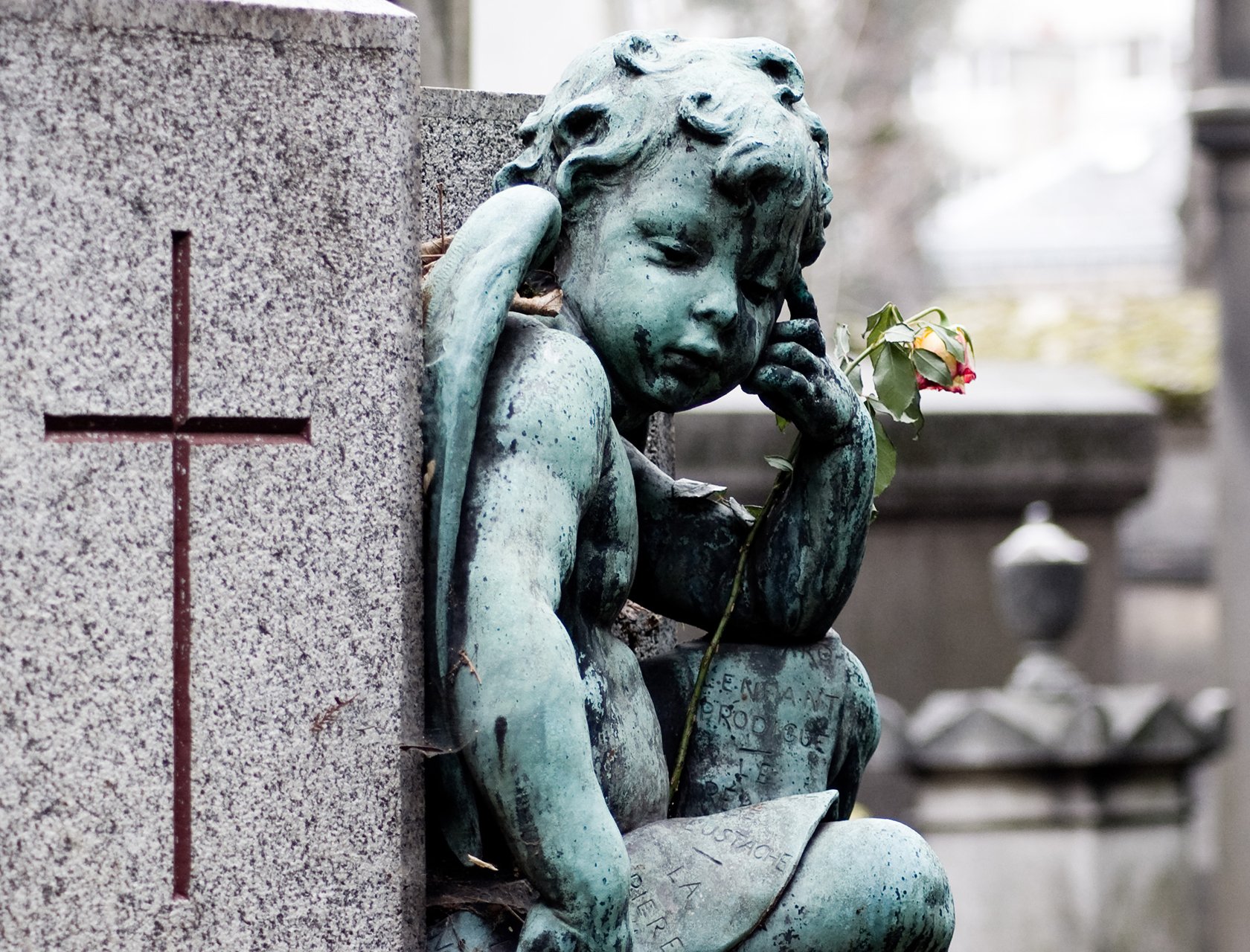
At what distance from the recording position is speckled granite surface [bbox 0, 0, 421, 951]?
2.13 metres

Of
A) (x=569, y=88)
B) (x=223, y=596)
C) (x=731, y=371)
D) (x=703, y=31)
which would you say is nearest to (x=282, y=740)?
(x=223, y=596)

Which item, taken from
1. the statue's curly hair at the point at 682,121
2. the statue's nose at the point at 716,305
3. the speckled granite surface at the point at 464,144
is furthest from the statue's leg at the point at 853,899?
the speckled granite surface at the point at 464,144

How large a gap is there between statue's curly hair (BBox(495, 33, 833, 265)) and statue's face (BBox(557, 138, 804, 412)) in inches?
1.0

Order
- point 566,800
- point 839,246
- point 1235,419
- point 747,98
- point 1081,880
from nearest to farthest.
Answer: point 566,800 < point 747,98 < point 1081,880 < point 1235,419 < point 839,246

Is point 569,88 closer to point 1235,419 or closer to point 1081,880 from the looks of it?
point 1081,880

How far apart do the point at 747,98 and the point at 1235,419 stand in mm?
6424

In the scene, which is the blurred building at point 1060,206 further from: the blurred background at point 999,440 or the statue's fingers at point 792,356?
the statue's fingers at point 792,356

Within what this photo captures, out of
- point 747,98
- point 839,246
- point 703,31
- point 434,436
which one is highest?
point 703,31

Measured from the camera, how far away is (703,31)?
1961cm

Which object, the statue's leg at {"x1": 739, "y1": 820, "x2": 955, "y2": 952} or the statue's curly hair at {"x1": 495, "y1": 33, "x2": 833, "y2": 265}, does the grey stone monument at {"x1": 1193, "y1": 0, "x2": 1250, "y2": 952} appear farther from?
the statue's leg at {"x1": 739, "y1": 820, "x2": 955, "y2": 952}

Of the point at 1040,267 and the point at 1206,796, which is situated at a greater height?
the point at 1040,267

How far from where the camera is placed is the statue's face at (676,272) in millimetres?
2420

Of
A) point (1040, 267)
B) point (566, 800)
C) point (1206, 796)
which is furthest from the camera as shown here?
point (1040, 267)

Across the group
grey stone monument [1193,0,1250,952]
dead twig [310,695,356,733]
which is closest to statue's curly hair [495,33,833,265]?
dead twig [310,695,356,733]
